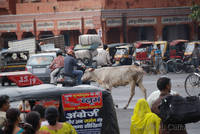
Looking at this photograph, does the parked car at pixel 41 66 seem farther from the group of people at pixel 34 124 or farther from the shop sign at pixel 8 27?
the shop sign at pixel 8 27

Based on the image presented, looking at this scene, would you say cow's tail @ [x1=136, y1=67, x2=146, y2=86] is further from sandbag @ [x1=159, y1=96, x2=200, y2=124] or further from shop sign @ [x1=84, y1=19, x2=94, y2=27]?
shop sign @ [x1=84, y1=19, x2=94, y2=27]

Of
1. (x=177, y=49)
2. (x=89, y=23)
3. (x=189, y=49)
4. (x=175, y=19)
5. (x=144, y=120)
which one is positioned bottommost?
(x=177, y=49)

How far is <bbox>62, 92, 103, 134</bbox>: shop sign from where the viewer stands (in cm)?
726

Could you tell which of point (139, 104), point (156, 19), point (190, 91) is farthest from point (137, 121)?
point (156, 19)

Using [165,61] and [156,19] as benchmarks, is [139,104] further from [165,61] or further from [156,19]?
[156,19]

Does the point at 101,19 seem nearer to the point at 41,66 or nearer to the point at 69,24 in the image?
the point at 69,24

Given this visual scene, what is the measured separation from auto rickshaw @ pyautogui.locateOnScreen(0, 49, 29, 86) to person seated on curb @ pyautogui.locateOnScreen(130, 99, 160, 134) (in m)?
19.4

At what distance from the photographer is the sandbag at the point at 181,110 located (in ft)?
20.4

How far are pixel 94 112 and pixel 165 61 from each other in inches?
956

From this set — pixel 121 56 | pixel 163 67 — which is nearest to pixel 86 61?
pixel 121 56

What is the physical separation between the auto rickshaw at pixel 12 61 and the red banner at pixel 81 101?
18.9 m

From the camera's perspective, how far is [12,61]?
1046 inches

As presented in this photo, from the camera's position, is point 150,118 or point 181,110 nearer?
point 181,110

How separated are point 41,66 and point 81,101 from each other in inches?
607
